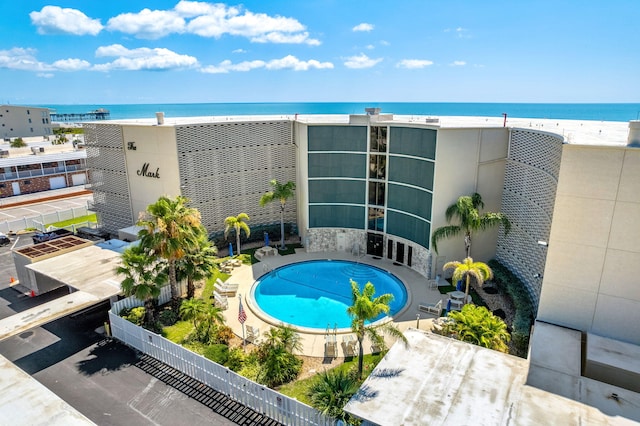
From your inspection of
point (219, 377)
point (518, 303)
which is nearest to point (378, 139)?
point (518, 303)

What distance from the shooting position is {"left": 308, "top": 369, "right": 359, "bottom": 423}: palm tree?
43.4ft

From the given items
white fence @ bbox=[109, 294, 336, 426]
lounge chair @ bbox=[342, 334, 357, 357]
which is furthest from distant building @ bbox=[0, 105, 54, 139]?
lounge chair @ bbox=[342, 334, 357, 357]

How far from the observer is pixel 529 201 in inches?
889

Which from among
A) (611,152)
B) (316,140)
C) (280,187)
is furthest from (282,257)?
(611,152)

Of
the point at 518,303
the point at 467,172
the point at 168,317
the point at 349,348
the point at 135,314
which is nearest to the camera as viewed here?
the point at 349,348

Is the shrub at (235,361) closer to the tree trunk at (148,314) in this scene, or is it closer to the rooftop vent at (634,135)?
the tree trunk at (148,314)

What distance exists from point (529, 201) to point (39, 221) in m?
42.0

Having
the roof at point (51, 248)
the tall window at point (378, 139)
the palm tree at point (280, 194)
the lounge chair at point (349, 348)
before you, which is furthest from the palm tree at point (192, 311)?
the tall window at point (378, 139)

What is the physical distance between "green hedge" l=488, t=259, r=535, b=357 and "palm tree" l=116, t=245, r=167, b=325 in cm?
1690

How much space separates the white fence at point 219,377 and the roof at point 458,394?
214 cm

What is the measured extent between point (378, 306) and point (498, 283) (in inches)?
525

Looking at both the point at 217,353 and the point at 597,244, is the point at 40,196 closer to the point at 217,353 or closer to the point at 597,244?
the point at 217,353

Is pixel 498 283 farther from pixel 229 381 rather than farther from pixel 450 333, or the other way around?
pixel 229 381

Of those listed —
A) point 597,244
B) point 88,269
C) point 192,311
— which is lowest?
point 192,311
